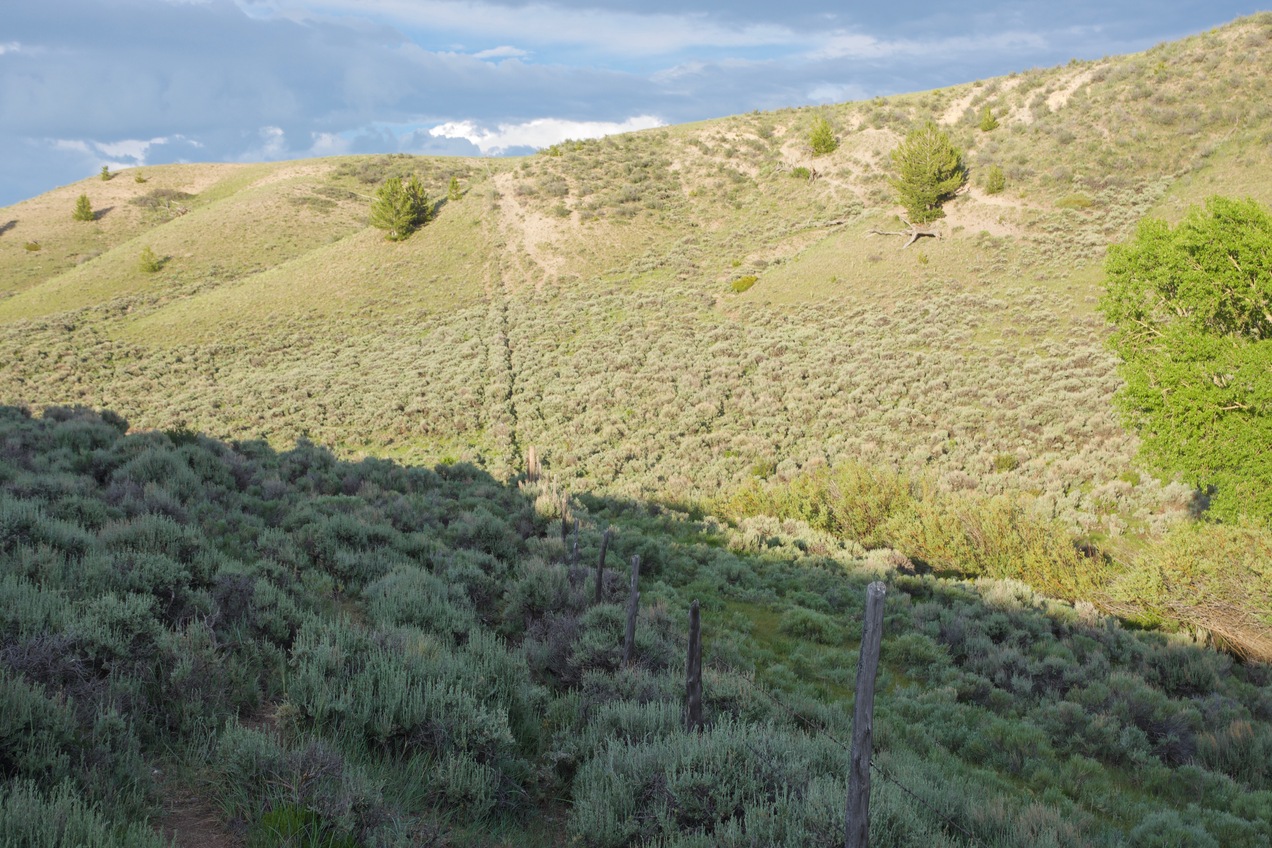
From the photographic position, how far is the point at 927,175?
39219 millimetres

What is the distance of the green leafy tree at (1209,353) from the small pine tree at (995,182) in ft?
89.4

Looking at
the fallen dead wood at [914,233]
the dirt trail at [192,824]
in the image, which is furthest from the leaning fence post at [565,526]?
the fallen dead wood at [914,233]

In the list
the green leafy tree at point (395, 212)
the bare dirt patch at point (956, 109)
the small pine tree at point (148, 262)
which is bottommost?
the small pine tree at point (148, 262)

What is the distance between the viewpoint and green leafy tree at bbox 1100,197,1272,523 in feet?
42.0

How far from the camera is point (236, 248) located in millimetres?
52094

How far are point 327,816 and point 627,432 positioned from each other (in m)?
22.4

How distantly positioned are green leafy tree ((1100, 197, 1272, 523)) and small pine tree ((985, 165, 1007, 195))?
27.3 meters

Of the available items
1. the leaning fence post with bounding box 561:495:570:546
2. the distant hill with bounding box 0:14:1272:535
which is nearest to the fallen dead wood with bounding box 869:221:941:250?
the distant hill with bounding box 0:14:1272:535

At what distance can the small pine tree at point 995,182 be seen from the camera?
39281 mm

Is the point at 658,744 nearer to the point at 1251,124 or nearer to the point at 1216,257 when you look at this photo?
the point at 1216,257

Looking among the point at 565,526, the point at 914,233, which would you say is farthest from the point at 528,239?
the point at 565,526

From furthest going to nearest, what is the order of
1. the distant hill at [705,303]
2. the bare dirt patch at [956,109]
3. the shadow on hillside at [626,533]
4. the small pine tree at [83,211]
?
the small pine tree at [83,211] → the bare dirt patch at [956,109] → the distant hill at [705,303] → the shadow on hillside at [626,533]

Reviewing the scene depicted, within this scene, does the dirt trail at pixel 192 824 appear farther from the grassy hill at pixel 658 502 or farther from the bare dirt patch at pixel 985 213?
the bare dirt patch at pixel 985 213

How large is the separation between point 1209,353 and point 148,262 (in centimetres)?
5569
